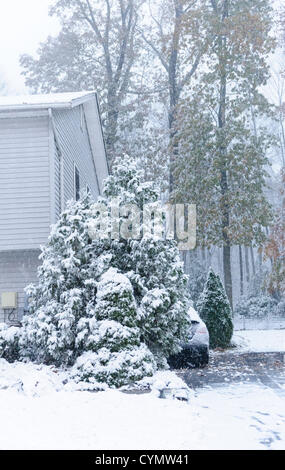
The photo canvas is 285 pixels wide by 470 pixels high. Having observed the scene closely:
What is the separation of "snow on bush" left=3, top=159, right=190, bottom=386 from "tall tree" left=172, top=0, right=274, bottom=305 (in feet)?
31.2

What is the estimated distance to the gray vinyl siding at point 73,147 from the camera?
14930 mm

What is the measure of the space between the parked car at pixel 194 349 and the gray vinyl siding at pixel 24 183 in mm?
4082

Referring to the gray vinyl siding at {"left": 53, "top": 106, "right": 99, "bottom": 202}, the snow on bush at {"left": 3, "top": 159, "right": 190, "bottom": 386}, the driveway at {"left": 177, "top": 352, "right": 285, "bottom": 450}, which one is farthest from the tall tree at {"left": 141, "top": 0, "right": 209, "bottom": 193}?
the snow on bush at {"left": 3, "top": 159, "right": 190, "bottom": 386}

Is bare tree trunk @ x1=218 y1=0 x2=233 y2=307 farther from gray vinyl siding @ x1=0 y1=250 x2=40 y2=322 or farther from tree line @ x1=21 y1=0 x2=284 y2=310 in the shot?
gray vinyl siding @ x1=0 y1=250 x2=40 y2=322

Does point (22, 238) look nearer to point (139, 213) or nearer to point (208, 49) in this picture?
point (139, 213)

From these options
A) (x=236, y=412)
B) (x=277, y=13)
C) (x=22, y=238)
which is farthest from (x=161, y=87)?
(x=236, y=412)

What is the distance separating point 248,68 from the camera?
70.4 feet

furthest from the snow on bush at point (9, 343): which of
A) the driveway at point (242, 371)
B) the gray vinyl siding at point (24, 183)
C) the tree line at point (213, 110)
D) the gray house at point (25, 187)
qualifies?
the tree line at point (213, 110)

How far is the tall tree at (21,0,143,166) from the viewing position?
27.9m

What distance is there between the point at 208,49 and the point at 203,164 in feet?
15.0

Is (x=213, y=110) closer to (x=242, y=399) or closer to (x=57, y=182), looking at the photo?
(x=57, y=182)

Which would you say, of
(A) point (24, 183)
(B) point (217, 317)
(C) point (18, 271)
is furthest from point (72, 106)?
(B) point (217, 317)

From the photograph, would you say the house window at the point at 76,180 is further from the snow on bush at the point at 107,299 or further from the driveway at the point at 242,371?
the driveway at the point at 242,371

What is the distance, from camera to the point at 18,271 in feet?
45.6
